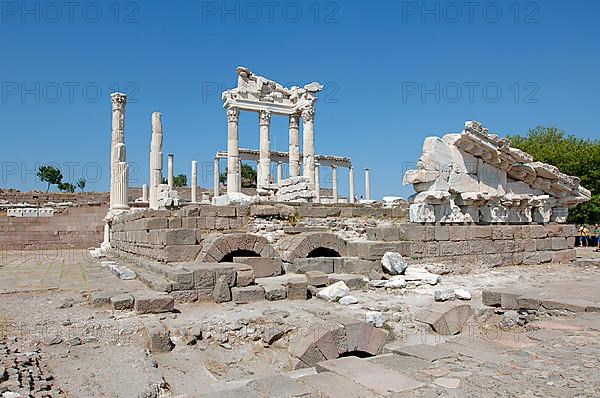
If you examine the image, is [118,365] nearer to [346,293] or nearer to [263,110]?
[346,293]

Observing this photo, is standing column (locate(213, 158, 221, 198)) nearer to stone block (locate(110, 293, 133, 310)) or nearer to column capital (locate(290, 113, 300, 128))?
column capital (locate(290, 113, 300, 128))

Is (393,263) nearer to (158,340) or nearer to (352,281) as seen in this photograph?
(352,281)

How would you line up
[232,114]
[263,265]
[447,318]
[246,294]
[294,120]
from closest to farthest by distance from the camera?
[447,318] < [246,294] < [263,265] < [232,114] < [294,120]

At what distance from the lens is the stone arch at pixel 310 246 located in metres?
9.79

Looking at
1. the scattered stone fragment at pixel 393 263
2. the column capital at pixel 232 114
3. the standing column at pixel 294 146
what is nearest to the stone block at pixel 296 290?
the scattered stone fragment at pixel 393 263

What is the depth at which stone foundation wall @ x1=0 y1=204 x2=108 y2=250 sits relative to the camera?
22.9 metres

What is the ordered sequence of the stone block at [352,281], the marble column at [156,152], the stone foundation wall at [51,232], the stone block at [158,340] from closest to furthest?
the stone block at [158,340] < the stone block at [352,281] < the marble column at [156,152] < the stone foundation wall at [51,232]

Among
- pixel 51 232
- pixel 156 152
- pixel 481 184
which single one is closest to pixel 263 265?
pixel 481 184

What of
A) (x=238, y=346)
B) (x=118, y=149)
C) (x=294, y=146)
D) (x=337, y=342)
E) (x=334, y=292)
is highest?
(x=294, y=146)

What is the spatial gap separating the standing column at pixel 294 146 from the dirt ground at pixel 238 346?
17348mm

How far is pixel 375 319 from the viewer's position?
6273mm

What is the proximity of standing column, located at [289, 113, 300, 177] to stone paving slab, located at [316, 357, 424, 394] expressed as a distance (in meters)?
21.4

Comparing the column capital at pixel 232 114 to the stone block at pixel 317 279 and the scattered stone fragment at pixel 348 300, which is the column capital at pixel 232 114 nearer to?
the stone block at pixel 317 279

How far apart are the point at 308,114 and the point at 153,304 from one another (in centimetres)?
1946
